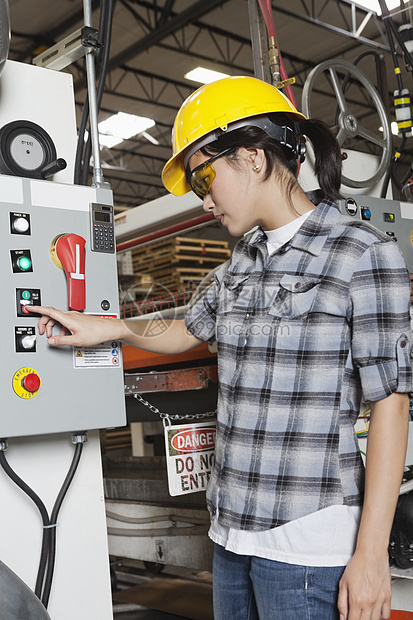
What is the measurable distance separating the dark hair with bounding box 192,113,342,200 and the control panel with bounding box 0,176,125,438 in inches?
13.8

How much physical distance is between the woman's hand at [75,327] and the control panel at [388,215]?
0.88 m

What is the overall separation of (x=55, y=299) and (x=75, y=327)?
85mm

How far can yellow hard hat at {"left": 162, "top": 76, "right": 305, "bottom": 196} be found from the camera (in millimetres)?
1279

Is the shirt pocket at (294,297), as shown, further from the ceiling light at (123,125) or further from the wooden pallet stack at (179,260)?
the ceiling light at (123,125)

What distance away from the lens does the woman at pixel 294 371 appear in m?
1.08

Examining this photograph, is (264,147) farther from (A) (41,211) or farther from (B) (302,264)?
(A) (41,211)

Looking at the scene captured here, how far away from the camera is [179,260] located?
6430mm

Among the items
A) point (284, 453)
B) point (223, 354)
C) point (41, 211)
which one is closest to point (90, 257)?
point (41, 211)

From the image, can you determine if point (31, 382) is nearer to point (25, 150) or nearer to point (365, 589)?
point (25, 150)

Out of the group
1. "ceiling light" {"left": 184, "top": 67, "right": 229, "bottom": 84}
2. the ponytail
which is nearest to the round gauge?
the ponytail

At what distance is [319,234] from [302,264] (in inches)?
2.6

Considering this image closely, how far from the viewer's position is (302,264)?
1.21m

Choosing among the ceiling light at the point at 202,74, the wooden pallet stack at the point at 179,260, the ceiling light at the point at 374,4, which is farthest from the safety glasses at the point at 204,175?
the ceiling light at the point at 202,74

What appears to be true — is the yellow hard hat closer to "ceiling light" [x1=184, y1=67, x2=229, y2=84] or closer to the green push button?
the green push button
